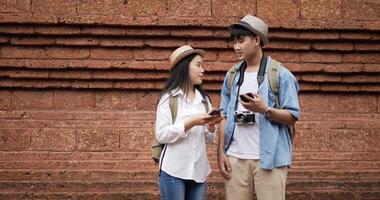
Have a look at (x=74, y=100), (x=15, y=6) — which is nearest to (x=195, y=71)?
(x=74, y=100)

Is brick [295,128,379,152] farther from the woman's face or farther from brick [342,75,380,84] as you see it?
the woman's face

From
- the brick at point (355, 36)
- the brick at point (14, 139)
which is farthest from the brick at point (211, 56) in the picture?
the brick at point (14, 139)

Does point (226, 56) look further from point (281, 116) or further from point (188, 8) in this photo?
point (281, 116)

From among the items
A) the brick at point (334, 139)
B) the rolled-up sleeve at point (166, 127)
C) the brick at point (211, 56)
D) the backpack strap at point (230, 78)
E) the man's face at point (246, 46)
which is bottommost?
the brick at point (334, 139)

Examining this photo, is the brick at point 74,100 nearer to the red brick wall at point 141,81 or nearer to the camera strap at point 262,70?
the red brick wall at point 141,81

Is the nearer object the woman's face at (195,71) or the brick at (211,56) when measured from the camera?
the woman's face at (195,71)

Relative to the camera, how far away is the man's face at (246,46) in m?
4.44

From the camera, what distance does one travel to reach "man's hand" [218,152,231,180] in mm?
4379

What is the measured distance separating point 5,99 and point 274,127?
3.35 m

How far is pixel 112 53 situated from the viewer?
21.6 ft

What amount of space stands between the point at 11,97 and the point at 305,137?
122 inches

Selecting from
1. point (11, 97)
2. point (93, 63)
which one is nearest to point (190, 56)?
point (93, 63)

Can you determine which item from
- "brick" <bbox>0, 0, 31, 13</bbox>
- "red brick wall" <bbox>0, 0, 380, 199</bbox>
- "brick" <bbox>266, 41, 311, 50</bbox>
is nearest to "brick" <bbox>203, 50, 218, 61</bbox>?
"red brick wall" <bbox>0, 0, 380, 199</bbox>

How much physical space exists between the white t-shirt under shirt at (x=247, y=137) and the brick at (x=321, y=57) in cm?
241
